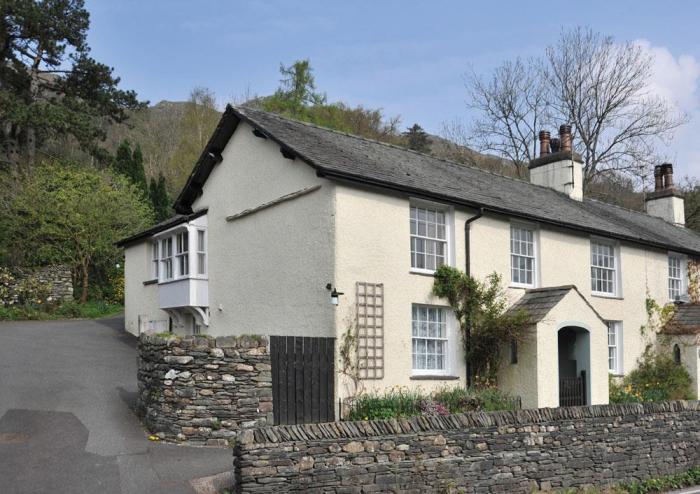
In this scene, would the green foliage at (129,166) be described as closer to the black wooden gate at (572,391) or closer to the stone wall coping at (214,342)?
the black wooden gate at (572,391)

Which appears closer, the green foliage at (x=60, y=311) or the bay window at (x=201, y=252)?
the bay window at (x=201, y=252)

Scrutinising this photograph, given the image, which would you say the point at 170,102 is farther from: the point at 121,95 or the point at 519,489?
the point at 519,489

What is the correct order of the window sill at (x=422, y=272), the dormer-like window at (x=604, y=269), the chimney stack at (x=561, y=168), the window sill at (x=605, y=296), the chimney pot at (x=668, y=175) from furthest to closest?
1. the chimney pot at (x=668, y=175)
2. the chimney stack at (x=561, y=168)
3. the dormer-like window at (x=604, y=269)
4. the window sill at (x=605, y=296)
5. the window sill at (x=422, y=272)

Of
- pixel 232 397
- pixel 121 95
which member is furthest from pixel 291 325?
pixel 121 95

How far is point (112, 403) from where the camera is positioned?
48.5 feet

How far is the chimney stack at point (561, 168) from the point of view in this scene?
25.1 metres

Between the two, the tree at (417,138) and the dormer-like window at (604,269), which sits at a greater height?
the tree at (417,138)

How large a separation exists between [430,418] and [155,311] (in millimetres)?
14273

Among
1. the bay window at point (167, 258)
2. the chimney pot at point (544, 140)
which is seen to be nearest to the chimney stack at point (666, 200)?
the chimney pot at point (544, 140)

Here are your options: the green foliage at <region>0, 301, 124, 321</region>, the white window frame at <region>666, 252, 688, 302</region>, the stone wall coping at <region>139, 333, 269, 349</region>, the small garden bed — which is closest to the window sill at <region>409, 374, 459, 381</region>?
the small garden bed

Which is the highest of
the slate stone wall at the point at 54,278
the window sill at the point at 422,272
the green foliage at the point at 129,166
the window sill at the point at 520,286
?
the green foliage at the point at 129,166

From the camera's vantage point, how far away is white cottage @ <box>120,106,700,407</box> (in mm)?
15195

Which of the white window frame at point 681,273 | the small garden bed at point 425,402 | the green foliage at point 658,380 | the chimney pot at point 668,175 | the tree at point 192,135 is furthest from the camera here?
the tree at point 192,135

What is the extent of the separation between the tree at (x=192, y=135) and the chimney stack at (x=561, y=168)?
92.2 feet
